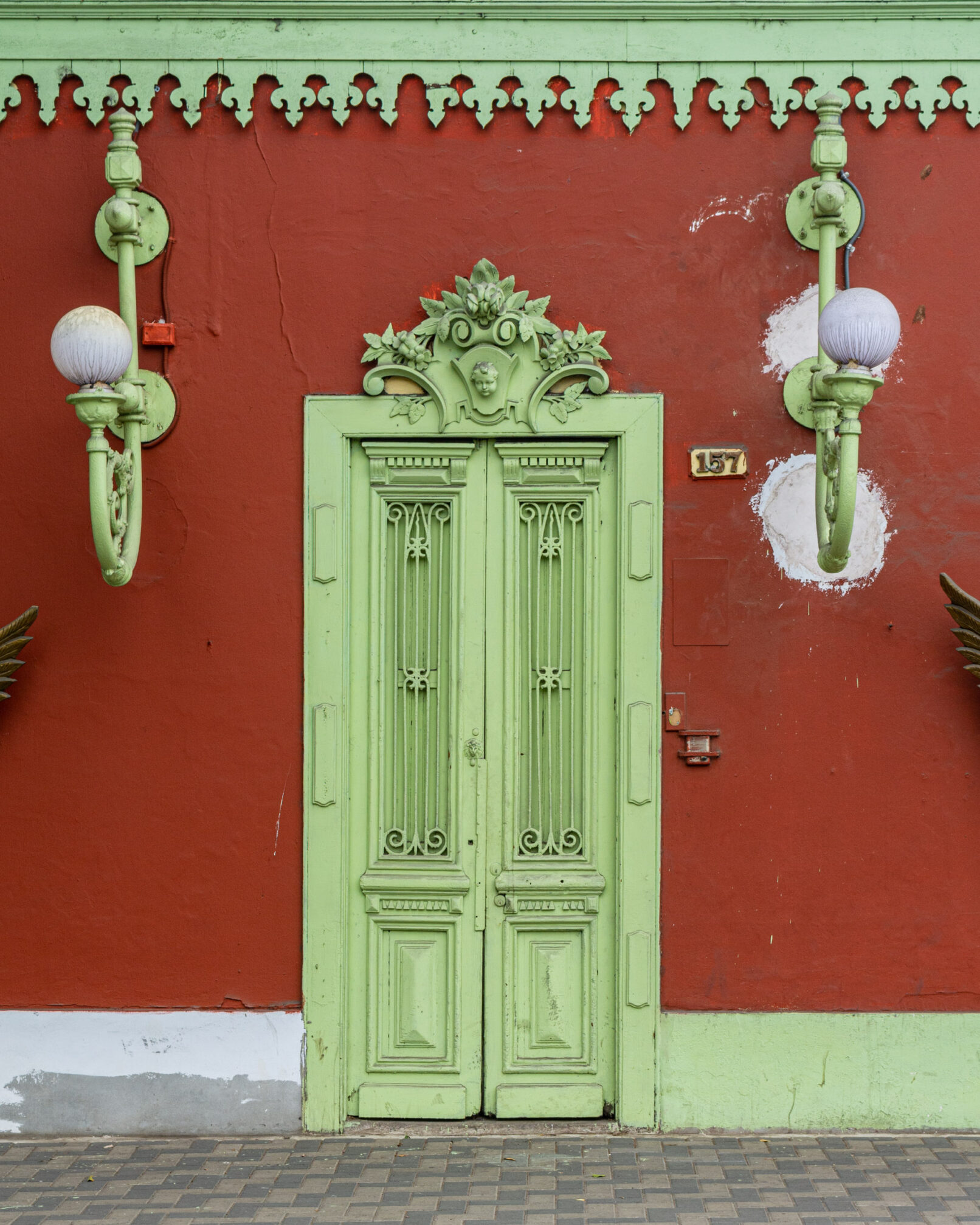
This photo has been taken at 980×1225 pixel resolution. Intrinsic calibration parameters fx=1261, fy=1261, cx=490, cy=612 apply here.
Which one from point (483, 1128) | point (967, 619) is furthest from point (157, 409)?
point (967, 619)

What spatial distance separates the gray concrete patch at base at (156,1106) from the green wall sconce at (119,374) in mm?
1828

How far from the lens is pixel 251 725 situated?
15.3 ft

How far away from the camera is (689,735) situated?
15.1 ft

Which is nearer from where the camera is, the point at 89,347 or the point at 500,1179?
the point at 89,347

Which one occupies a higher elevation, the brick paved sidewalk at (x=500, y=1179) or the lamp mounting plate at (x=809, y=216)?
the lamp mounting plate at (x=809, y=216)

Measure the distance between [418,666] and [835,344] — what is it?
1861 millimetres

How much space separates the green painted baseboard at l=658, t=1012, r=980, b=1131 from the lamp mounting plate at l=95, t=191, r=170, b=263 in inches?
133

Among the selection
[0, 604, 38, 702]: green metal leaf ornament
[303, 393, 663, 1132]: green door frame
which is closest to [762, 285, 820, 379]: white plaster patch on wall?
[303, 393, 663, 1132]: green door frame

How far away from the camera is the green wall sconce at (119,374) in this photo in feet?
13.4

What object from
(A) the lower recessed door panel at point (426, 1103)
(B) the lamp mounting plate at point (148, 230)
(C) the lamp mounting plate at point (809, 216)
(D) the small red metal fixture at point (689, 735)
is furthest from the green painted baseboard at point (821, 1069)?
(B) the lamp mounting plate at point (148, 230)

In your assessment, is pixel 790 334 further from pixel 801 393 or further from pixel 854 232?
pixel 854 232

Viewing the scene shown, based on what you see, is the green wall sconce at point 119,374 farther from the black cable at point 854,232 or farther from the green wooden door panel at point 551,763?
the black cable at point 854,232

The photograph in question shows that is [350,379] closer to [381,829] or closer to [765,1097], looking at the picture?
[381,829]

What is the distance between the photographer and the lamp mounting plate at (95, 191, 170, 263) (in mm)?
4641
